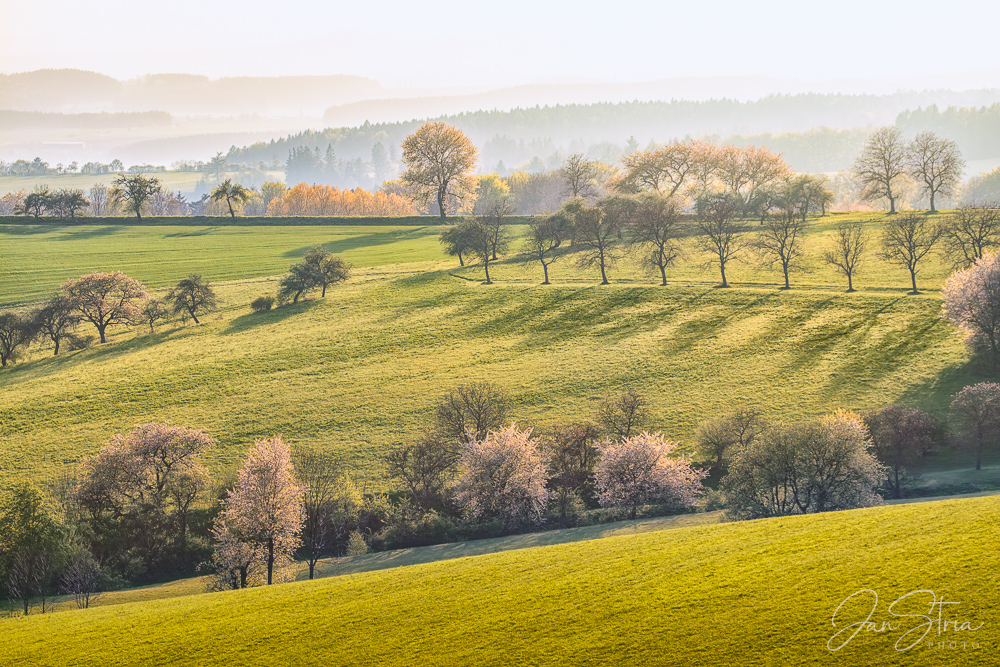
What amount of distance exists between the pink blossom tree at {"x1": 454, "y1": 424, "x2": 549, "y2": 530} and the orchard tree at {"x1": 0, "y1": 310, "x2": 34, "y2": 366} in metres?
52.8

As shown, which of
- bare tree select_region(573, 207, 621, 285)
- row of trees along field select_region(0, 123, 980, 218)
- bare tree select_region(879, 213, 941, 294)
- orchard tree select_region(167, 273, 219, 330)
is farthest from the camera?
row of trees along field select_region(0, 123, 980, 218)

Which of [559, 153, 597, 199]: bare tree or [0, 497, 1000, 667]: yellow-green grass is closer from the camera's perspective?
[0, 497, 1000, 667]: yellow-green grass

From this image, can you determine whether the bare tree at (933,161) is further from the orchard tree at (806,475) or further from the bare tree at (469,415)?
the bare tree at (469,415)

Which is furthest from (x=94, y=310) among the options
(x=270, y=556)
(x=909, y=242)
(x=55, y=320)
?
(x=909, y=242)

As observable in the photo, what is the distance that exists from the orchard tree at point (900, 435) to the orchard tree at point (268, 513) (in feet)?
117

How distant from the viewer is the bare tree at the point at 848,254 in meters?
73.1

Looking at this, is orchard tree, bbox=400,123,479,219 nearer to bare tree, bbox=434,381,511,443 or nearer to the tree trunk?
bare tree, bbox=434,381,511,443

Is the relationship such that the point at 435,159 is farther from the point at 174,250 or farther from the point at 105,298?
the point at 105,298

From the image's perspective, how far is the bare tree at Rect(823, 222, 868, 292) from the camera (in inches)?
2876

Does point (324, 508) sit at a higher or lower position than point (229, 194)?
lower

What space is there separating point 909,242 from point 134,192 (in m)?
127

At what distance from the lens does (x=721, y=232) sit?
82.9 m

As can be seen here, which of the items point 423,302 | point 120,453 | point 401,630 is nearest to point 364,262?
point 423,302

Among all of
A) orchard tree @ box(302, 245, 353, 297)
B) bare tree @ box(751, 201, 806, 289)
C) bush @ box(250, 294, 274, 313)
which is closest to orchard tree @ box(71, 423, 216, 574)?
bush @ box(250, 294, 274, 313)
